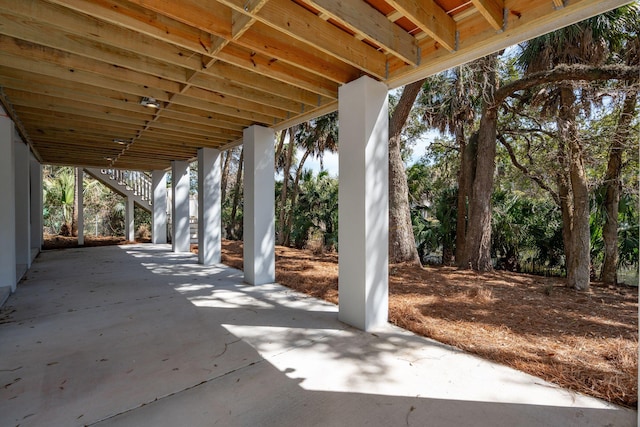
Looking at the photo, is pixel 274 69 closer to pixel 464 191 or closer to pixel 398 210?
pixel 398 210

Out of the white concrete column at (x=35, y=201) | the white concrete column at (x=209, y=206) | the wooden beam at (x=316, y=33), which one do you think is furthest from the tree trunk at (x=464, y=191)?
the white concrete column at (x=35, y=201)

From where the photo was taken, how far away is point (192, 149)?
7176mm

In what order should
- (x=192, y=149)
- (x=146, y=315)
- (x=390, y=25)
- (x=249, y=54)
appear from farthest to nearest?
(x=192, y=149) → (x=146, y=315) → (x=249, y=54) → (x=390, y=25)

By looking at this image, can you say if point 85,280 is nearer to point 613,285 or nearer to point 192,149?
point 192,149

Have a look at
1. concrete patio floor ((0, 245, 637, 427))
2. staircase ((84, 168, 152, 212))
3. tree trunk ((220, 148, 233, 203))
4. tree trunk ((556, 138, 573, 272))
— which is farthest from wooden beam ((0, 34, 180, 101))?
tree trunk ((220, 148, 233, 203))

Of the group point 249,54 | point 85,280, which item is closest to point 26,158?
point 85,280

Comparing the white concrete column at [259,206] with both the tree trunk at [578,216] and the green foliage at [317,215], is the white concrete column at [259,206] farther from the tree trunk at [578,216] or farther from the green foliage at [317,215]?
the tree trunk at [578,216]

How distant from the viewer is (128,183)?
39.0 ft

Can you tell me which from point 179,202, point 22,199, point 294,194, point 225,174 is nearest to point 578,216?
point 294,194

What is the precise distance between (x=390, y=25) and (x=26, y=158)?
7836mm

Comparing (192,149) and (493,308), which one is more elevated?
(192,149)

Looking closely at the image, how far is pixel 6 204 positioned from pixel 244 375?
193 inches

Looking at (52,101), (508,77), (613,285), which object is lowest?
(613,285)

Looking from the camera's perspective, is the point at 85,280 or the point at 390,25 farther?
the point at 85,280
